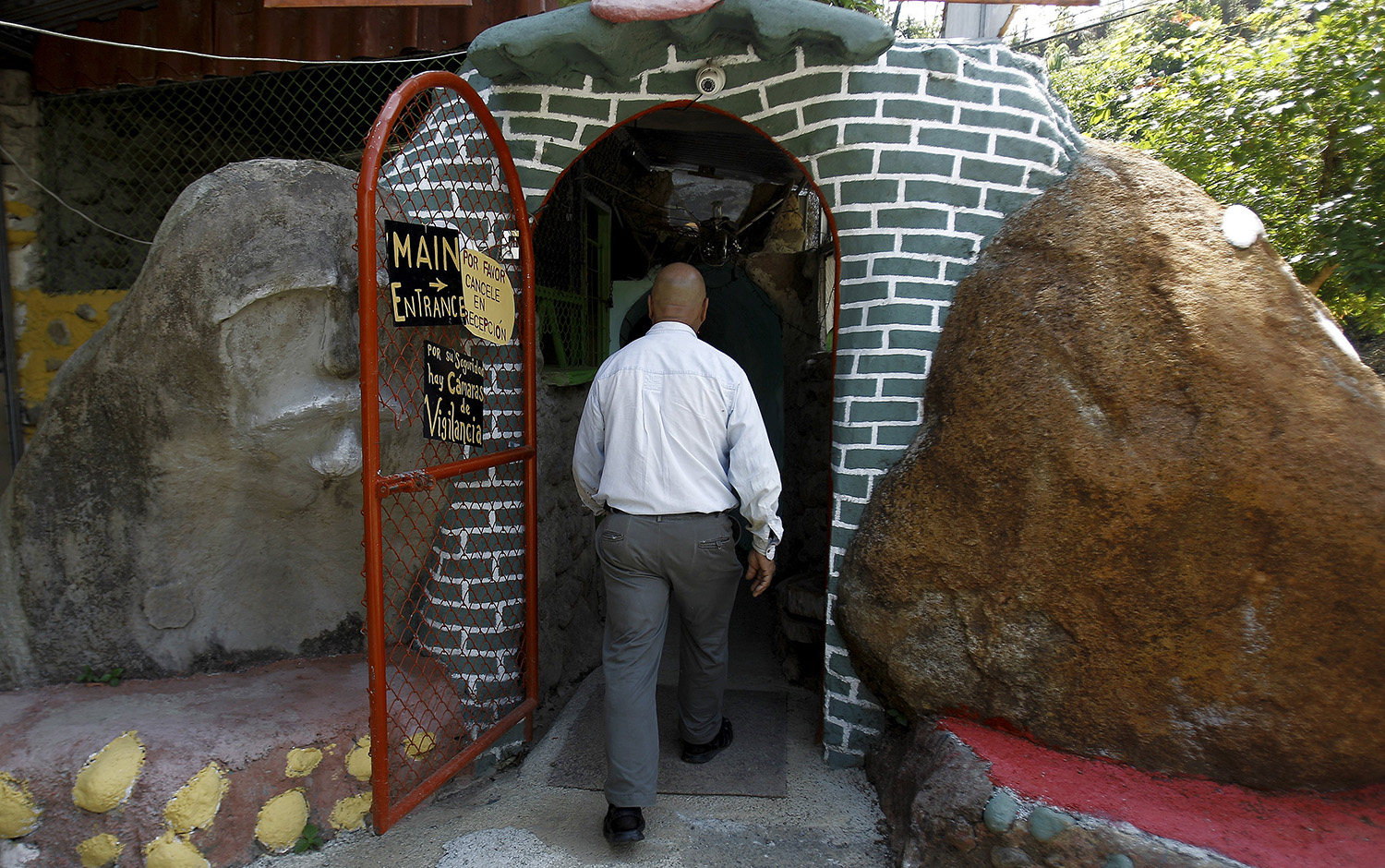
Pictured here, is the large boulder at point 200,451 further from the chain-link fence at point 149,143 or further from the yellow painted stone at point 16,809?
the chain-link fence at point 149,143

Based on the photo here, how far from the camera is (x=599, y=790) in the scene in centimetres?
293

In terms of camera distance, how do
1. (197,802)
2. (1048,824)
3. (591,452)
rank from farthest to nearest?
(591,452) < (197,802) < (1048,824)

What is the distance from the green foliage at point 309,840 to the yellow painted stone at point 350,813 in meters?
0.05

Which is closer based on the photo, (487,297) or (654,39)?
(487,297)

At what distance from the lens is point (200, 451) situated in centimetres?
264

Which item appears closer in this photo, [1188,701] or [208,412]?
[1188,701]

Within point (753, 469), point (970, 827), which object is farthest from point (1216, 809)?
point (753, 469)

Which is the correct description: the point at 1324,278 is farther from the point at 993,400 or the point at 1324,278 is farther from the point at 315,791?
the point at 315,791

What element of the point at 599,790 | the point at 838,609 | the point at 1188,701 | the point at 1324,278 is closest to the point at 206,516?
the point at 599,790

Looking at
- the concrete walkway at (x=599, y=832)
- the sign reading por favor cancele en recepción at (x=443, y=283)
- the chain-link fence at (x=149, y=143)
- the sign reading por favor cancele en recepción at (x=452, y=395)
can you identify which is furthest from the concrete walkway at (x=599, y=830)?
the chain-link fence at (x=149, y=143)

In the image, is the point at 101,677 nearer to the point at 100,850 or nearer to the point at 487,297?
the point at 100,850

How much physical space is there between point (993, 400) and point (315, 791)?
8.30 ft

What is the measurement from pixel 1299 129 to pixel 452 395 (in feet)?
14.0

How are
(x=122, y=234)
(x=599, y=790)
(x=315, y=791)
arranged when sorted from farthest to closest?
(x=122, y=234) < (x=599, y=790) < (x=315, y=791)
